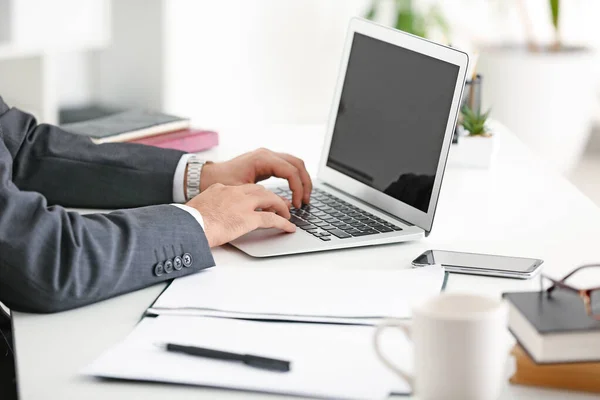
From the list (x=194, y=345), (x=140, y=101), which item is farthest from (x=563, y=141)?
(x=194, y=345)

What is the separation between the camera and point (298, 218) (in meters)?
1.45

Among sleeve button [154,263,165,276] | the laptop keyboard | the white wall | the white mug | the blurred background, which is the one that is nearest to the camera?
the white mug

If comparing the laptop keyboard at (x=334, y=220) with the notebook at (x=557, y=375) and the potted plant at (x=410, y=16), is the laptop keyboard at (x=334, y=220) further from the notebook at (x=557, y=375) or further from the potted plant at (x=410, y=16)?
the potted plant at (x=410, y=16)

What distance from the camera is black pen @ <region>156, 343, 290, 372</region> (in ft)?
3.01

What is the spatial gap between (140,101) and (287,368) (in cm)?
268

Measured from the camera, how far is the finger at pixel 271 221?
1.32 metres

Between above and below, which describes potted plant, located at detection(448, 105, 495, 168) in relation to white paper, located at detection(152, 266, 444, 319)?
above

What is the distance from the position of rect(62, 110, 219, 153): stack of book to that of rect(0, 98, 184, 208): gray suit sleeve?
0.16 m

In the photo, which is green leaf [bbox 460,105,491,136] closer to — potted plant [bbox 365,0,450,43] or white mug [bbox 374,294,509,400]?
white mug [bbox 374,294,509,400]

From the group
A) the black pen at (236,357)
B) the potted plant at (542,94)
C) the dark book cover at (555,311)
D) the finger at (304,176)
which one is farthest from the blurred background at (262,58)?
the dark book cover at (555,311)

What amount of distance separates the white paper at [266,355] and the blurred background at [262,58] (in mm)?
1917

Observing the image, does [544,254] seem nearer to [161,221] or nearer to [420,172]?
[420,172]

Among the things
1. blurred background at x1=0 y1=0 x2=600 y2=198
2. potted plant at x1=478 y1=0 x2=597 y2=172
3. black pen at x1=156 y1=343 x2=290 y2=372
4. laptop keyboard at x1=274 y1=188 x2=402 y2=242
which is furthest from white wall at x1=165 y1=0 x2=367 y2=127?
black pen at x1=156 y1=343 x2=290 y2=372

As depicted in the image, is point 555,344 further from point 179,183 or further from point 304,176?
point 179,183
